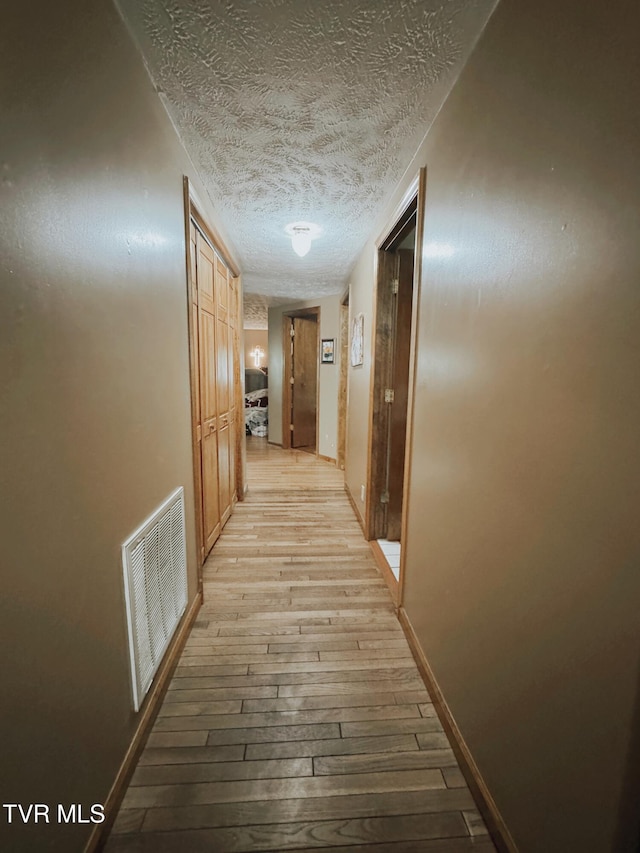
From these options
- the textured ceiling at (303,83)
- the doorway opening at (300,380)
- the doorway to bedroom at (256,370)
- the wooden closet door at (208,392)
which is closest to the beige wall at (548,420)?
the textured ceiling at (303,83)

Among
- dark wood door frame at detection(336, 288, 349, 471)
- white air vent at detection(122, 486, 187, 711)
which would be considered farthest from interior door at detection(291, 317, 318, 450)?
white air vent at detection(122, 486, 187, 711)

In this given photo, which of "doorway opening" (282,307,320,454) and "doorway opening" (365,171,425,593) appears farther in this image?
"doorway opening" (282,307,320,454)

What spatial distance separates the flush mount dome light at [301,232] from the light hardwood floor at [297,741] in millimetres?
2356

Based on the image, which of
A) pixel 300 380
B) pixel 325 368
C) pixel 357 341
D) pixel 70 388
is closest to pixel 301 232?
pixel 357 341

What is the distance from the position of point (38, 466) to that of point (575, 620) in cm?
114

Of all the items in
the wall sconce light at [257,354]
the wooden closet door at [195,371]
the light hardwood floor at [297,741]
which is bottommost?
the light hardwood floor at [297,741]

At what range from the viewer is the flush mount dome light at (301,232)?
2.34 metres

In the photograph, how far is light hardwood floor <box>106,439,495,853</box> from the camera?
933mm

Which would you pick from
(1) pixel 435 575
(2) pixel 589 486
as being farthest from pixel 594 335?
(1) pixel 435 575

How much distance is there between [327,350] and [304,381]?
91 cm

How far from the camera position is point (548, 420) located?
743 millimetres

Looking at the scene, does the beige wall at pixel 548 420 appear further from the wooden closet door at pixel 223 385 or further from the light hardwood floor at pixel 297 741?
the wooden closet door at pixel 223 385

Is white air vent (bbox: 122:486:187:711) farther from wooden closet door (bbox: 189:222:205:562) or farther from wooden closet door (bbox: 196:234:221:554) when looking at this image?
wooden closet door (bbox: 196:234:221:554)

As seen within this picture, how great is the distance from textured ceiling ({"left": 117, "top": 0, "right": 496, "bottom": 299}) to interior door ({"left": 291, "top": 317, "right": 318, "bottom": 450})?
3464mm
